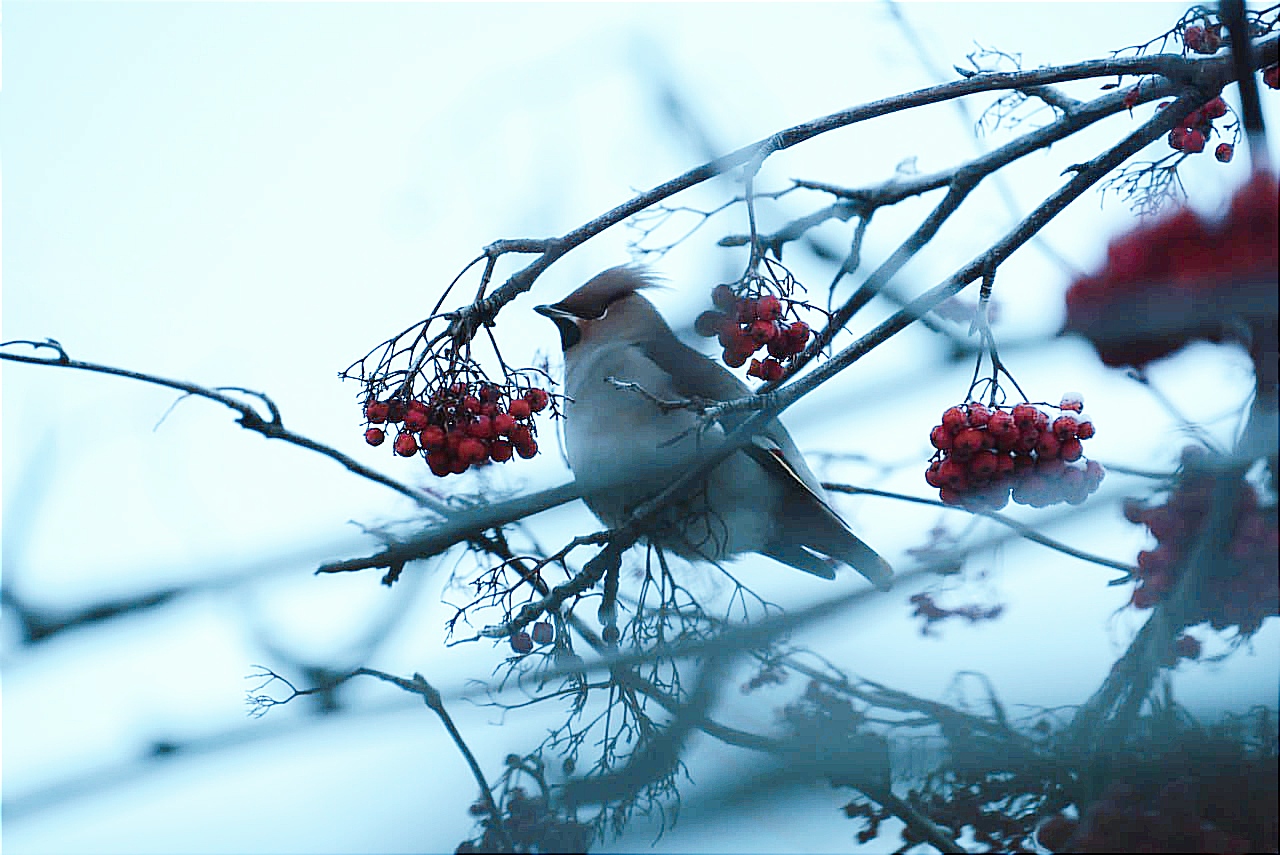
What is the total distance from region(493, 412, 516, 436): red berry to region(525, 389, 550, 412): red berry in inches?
2.0

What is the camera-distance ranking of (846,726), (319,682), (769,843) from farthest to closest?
(319,682)
(846,726)
(769,843)

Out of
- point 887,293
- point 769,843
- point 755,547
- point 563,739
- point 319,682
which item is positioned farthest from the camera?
point 755,547

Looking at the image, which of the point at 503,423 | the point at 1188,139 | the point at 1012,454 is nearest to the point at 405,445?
the point at 503,423

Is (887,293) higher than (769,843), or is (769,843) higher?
(887,293)

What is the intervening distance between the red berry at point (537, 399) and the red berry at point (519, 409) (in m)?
0.01

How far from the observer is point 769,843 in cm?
100

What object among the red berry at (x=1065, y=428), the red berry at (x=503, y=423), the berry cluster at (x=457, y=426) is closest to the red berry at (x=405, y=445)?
the berry cluster at (x=457, y=426)

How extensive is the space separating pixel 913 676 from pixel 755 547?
66.4 inches

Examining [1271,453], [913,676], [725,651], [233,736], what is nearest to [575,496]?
[233,736]

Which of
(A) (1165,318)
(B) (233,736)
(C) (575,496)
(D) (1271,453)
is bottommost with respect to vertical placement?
(D) (1271,453)

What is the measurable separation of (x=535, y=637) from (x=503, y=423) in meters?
0.33

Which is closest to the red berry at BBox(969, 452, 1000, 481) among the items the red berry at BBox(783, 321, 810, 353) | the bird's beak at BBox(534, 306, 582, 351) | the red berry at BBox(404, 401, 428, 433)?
the red berry at BBox(783, 321, 810, 353)

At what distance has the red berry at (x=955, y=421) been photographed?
6.29 ft

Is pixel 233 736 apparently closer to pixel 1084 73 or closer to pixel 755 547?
pixel 755 547
